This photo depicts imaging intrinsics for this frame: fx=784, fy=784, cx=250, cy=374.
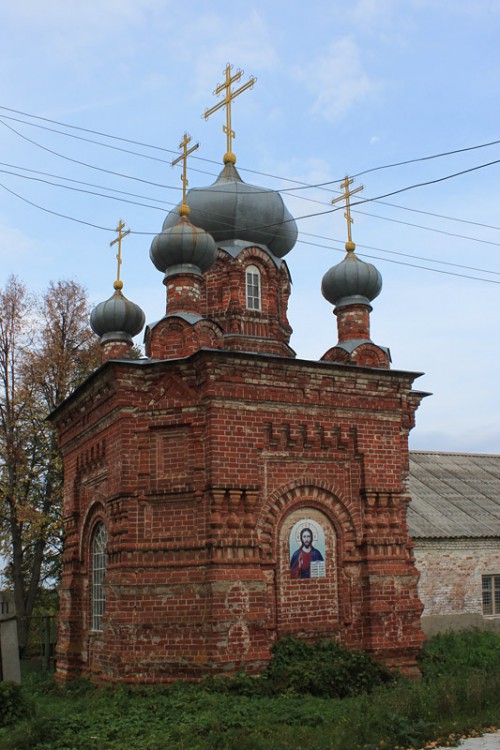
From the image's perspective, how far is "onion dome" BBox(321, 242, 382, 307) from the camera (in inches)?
559

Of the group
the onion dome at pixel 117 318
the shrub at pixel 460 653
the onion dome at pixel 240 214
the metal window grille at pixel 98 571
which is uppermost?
the onion dome at pixel 240 214

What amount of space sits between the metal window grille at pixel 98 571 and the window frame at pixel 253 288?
4808mm

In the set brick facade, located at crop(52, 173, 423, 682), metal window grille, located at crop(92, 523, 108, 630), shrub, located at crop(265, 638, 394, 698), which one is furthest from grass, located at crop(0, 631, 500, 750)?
metal window grille, located at crop(92, 523, 108, 630)

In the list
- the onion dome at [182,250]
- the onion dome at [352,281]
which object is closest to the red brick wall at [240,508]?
the onion dome at [182,250]

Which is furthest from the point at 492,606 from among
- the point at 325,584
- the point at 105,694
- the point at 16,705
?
the point at 16,705

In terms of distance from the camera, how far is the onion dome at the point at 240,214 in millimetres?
14406

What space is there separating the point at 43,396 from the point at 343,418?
9.71 m

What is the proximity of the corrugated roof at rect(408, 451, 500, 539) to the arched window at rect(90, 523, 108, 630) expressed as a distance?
23.7ft

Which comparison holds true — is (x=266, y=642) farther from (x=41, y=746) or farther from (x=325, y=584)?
(x=41, y=746)

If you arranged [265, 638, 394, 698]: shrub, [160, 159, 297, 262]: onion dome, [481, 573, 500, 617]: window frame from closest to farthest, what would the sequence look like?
[265, 638, 394, 698]: shrub → [160, 159, 297, 262]: onion dome → [481, 573, 500, 617]: window frame

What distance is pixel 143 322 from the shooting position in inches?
632

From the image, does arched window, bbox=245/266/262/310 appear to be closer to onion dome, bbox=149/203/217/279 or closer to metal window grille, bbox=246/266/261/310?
metal window grille, bbox=246/266/261/310

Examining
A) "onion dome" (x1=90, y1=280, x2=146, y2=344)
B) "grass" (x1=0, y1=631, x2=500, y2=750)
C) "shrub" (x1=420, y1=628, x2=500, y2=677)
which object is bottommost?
"shrub" (x1=420, y1=628, x2=500, y2=677)

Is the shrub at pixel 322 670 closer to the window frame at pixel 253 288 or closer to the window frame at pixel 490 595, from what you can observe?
the window frame at pixel 253 288
